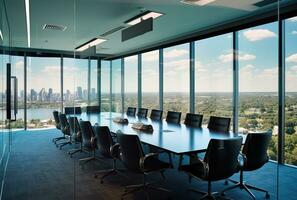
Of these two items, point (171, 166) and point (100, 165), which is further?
point (100, 165)

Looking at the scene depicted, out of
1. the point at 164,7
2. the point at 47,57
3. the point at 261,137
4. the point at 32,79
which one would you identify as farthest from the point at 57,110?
the point at 261,137

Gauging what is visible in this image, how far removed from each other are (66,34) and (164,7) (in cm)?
269

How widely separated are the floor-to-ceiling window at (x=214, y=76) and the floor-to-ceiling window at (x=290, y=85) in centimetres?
202

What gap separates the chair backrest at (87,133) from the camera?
4.38 metres

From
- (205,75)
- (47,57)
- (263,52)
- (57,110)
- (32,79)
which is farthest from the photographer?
(205,75)

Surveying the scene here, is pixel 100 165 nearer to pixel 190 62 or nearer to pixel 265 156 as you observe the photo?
pixel 265 156

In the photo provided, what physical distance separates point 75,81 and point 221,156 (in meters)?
2.18

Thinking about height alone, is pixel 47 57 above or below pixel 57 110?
above

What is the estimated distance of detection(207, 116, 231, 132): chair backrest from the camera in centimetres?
432

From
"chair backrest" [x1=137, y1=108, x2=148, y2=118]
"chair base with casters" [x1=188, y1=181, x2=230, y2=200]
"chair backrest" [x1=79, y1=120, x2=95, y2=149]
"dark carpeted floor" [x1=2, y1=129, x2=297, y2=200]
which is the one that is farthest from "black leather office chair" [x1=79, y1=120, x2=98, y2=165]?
"chair backrest" [x1=137, y1=108, x2=148, y2=118]

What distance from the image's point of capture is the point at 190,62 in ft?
23.0

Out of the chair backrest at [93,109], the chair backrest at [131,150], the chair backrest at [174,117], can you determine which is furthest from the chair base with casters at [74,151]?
the chair backrest at [174,117]

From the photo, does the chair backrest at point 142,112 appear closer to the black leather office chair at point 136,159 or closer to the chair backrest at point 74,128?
the chair backrest at point 74,128

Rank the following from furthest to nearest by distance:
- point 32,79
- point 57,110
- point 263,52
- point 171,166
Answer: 1. point 32,79
2. point 57,110
3. point 263,52
4. point 171,166
